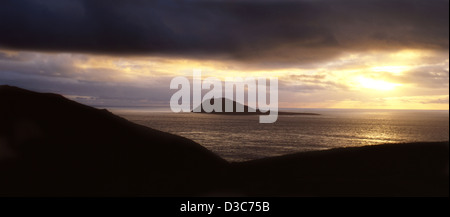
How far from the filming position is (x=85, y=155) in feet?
63.6

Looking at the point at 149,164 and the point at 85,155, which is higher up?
the point at 85,155

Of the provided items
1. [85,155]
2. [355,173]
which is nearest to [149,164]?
[85,155]

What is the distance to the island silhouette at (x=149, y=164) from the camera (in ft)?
57.0

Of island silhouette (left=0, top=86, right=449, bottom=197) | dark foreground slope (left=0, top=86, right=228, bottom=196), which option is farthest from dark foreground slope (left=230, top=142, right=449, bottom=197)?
dark foreground slope (left=0, top=86, right=228, bottom=196)

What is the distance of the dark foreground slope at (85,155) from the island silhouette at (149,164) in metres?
0.05

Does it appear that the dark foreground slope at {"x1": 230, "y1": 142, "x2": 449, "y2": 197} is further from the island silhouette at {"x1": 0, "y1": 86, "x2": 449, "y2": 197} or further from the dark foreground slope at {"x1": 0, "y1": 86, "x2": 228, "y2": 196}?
the dark foreground slope at {"x1": 0, "y1": 86, "x2": 228, "y2": 196}

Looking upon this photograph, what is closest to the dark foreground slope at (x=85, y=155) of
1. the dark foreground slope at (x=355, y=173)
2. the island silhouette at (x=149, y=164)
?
the island silhouette at (x=149, y=164)

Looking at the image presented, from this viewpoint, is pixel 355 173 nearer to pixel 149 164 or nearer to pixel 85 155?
pixel 149 164

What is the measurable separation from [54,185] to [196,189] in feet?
23.8

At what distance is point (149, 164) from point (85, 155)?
3571 mm

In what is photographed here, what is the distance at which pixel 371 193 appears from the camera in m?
16.2

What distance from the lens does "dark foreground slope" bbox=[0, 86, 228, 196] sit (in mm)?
17750

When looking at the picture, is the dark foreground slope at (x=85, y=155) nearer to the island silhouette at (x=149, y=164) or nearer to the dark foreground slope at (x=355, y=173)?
the island silhouette at (x=149, y=164)
